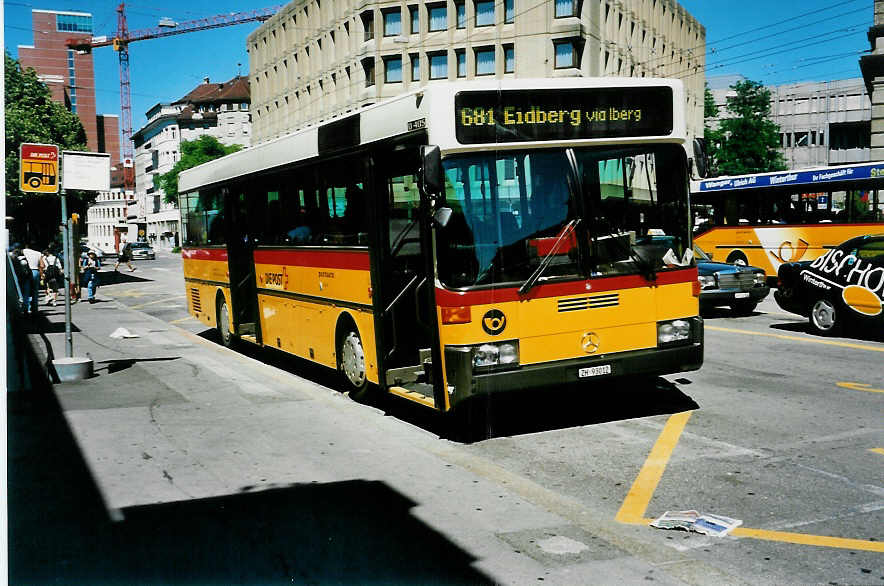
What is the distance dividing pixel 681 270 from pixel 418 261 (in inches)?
102

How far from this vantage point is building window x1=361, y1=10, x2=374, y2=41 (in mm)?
58562

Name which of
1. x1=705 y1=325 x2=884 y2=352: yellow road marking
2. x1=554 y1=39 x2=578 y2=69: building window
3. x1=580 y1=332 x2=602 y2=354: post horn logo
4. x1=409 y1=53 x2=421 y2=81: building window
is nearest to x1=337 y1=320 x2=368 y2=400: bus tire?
x1=580 y1=332 x2=602 y2=354: post horn logo

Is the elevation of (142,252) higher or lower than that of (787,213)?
lower

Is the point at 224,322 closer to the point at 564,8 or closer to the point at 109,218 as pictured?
the point at 564,8

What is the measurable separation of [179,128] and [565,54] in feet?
261

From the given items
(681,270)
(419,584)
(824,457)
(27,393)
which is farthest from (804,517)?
(27,393)

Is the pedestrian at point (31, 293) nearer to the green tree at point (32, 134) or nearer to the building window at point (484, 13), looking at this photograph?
the green tree at point (32, 134)

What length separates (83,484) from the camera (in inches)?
255

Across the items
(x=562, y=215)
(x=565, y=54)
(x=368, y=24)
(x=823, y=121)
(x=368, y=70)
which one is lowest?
(x=562, y=215)

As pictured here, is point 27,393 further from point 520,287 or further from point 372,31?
point 372,31

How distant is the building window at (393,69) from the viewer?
58.4m

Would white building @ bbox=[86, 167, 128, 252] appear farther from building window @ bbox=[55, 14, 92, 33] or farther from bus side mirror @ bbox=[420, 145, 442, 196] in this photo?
bus side mirror @ bbox=[420, 145, 442, 196]

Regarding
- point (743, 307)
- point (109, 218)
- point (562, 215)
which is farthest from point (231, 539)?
point (109, 218)

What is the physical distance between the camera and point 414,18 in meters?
57.4
